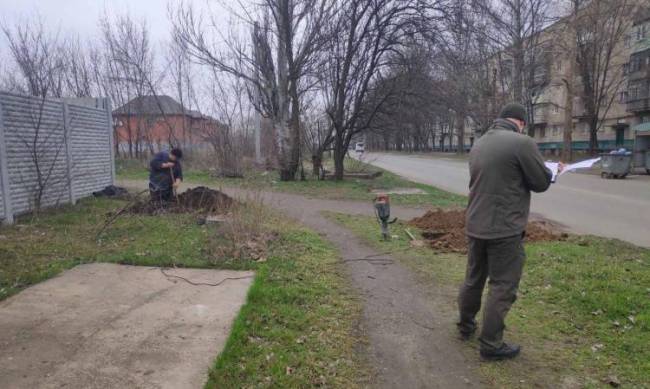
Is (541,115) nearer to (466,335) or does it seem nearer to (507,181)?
(466,335)

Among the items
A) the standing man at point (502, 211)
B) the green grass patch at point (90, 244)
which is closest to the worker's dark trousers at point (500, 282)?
the standing man at point (502, 211)

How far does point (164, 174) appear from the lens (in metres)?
10.0

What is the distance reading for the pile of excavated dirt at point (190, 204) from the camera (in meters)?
9.55

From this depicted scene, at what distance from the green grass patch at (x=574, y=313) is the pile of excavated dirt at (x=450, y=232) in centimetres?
51

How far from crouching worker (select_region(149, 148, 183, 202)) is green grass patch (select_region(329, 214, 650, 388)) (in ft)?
17.8

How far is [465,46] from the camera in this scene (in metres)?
16.1

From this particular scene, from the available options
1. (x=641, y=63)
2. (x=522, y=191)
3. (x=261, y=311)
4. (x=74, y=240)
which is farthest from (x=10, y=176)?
(x=641, y=63)

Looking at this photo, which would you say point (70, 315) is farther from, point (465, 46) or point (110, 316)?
point (465, 46)

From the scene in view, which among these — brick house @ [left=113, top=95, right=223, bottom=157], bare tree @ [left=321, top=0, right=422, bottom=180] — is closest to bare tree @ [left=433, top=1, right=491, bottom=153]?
bare tree @ [left=321, top=0, right=422, bottom=180]

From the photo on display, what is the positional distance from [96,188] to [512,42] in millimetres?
31690

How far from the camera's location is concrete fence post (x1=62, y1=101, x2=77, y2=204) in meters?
10.7

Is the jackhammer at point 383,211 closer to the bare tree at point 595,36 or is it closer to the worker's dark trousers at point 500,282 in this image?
the worker's dark trousers at point 500,282

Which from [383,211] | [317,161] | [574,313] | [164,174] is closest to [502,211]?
[574,313]

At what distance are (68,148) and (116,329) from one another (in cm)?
839
